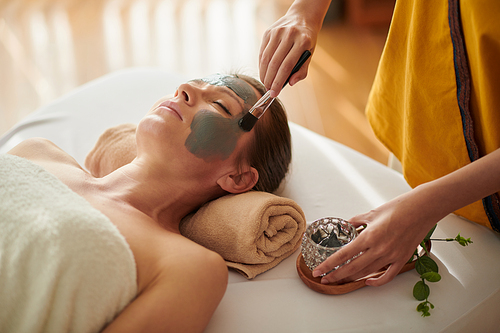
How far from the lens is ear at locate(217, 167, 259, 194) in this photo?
3.92ft

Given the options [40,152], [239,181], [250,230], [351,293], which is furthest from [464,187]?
[40,152]

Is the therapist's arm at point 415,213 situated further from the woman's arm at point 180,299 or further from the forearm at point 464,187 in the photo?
the woman's arm at point 180,299

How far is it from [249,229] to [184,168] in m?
0.26

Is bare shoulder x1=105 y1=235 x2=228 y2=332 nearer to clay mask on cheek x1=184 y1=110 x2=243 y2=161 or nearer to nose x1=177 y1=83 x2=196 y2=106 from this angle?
clay mask on cheek x1=184 y1=110 x2=243 y2=161

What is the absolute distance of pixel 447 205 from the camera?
86 centimetres

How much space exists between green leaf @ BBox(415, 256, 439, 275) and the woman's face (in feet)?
1.85

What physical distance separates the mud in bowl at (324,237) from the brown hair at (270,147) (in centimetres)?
31

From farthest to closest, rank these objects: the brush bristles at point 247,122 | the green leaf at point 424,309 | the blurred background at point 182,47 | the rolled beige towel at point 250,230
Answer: the blurred background at point 182,47 → the brush bristles at point 247,122 → the rolled beige towel at point 250,230 → the green leaf at point 424,309

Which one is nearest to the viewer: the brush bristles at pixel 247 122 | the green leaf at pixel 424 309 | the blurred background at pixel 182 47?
the green leaf at pixel 424 309

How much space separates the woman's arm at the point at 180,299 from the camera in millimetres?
793

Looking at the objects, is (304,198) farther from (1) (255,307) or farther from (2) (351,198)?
(1) (255,307)

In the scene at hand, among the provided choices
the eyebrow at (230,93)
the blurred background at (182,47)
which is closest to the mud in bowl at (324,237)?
the eyebrow at (230,93)

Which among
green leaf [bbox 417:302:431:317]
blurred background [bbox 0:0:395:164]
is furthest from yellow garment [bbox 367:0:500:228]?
blurred background [bbox 0:0:395:164]

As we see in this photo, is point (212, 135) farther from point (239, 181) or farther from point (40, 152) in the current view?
point (40, 152)
